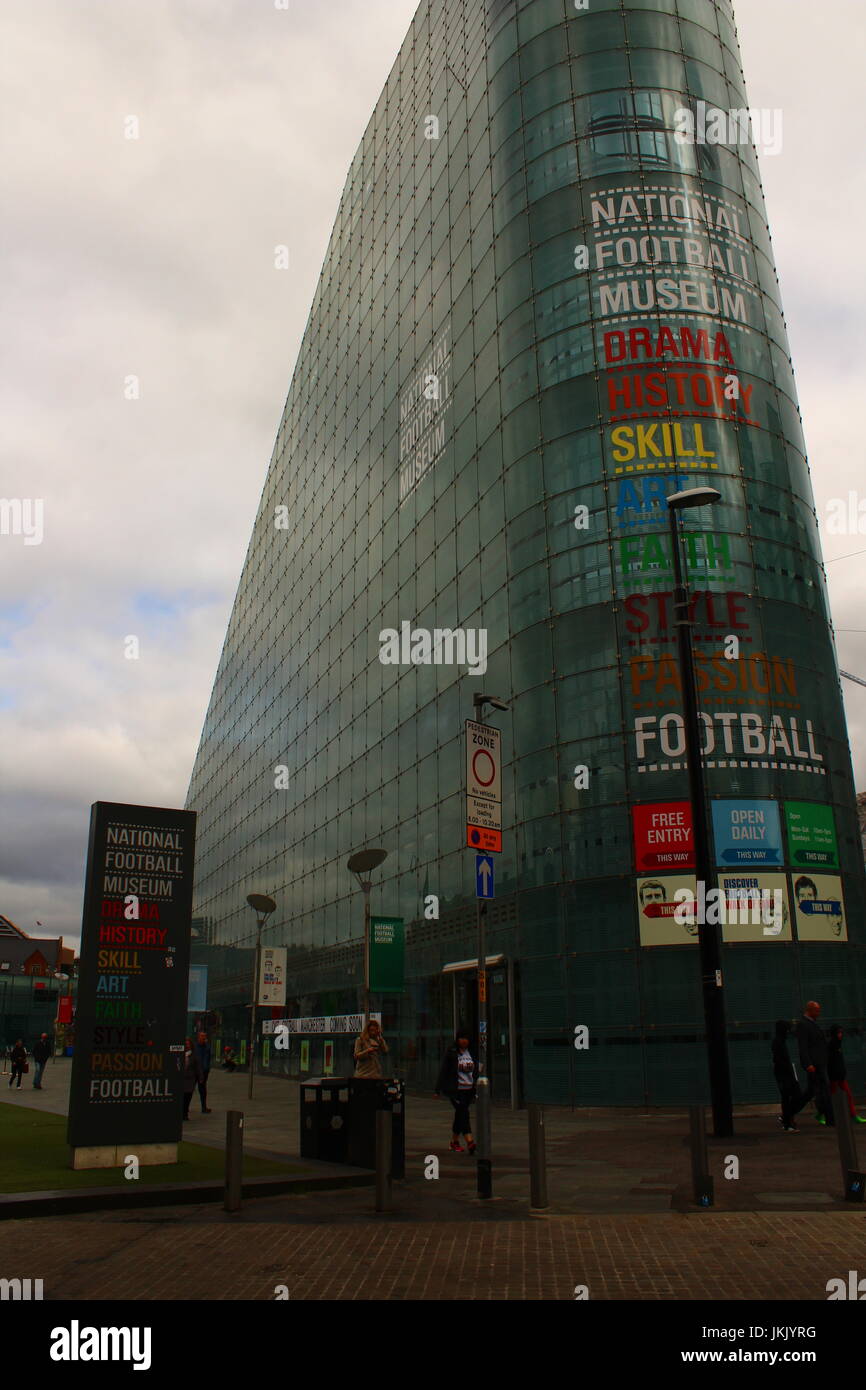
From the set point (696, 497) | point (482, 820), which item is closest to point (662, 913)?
point (696, 497)

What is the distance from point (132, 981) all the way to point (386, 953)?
18.5 m

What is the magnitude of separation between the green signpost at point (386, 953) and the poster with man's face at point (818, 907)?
516 inches

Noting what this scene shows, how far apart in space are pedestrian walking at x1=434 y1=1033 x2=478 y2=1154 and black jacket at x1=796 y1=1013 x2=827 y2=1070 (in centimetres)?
509

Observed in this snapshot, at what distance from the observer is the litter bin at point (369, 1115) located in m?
14.0

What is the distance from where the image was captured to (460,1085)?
677 inches

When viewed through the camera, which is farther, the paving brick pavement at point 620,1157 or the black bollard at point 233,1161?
the paving brick pavement at point 620,1157

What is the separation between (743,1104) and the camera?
22.0m

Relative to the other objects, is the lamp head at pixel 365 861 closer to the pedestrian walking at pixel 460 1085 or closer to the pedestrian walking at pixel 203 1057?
the pedestrian walking at pixel 203 1057

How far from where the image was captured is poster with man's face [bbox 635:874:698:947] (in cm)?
2305

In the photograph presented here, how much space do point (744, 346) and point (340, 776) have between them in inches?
1013

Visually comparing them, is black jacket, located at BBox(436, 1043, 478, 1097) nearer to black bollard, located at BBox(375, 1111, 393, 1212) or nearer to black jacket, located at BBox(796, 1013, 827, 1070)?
black jacket, located at BBox(796, 1013, 827, 1070)

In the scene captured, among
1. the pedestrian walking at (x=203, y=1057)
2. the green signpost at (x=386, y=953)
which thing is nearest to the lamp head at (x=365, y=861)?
the green signpost at (x=386, y=953)
